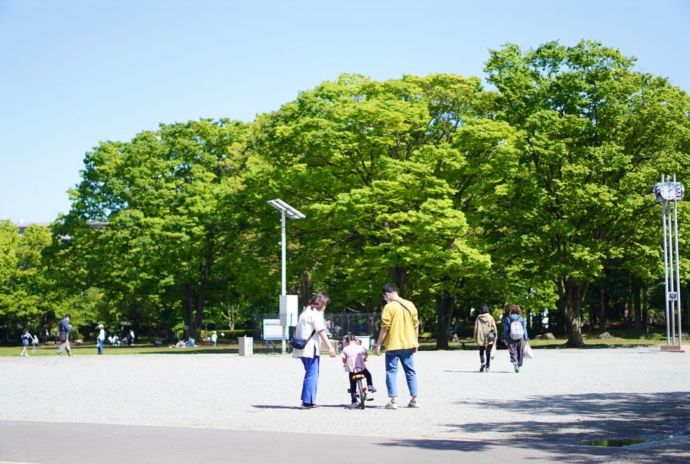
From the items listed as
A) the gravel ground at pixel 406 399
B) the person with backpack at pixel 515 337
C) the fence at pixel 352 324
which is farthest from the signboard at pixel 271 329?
the person with backpack at pixel 515 337

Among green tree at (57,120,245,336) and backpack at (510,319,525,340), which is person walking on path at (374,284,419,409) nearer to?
backpack at (510,319,525,340)

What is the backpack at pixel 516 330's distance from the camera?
26770mm

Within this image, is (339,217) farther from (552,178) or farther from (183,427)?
(183,427)

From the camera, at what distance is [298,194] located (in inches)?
2029

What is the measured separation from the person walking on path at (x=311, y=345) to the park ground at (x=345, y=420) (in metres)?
0.32

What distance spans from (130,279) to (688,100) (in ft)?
110

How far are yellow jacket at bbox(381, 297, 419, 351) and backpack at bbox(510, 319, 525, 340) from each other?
10.7 m

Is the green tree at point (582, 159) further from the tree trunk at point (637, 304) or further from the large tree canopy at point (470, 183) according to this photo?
the tree trunk at point (637, 304)

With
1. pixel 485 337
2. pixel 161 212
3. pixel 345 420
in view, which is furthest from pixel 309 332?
pixel 161 212

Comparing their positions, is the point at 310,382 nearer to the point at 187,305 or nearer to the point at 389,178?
the point at 389,178

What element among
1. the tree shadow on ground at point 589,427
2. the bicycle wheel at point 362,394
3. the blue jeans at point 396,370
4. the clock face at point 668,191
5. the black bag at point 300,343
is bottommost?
the tree shadow on ground at point 589,427

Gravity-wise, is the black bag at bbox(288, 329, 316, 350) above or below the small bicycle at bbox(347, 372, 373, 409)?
above

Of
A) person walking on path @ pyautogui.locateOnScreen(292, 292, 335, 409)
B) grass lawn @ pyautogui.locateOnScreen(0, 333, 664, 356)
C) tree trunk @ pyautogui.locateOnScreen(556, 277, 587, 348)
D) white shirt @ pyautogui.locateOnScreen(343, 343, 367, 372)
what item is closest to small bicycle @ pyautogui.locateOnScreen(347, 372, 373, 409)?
white shirt @ pyautogui.locateOnScreen(343, 343, 367, 372)

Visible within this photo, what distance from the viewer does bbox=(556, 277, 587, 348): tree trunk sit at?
4981 centimetres
